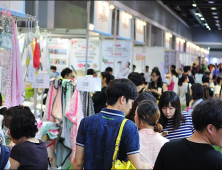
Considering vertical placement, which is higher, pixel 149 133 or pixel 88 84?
pixel 88 84

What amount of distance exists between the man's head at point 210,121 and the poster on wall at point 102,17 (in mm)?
6526

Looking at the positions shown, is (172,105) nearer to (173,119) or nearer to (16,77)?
(173,119)

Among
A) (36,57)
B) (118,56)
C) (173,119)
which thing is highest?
(118,56)

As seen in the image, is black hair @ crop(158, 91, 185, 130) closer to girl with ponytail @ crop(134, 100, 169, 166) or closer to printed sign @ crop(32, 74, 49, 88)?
girl with ponytail @ crop(134, 100, 169, 166)

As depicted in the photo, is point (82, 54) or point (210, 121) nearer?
point (210, 121)

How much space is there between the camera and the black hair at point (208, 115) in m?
1.93

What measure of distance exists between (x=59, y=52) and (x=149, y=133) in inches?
301

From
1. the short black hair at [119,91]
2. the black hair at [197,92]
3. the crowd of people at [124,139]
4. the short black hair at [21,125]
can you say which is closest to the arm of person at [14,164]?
the crowd of people at [124,139]

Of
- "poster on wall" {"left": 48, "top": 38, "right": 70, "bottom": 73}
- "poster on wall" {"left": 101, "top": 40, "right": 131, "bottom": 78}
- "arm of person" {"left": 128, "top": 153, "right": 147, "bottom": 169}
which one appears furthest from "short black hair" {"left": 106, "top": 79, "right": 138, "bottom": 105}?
"poster on wall" {"left": 48, "top": 38, "right": 70, "bottom": 73}

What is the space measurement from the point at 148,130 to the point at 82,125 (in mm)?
615

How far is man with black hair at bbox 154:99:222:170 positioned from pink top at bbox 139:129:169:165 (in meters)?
1.08

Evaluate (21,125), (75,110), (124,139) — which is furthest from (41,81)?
(124,139)

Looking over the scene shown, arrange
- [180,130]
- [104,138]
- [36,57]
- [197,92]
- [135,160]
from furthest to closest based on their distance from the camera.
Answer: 1. [197,92]
2. [36,57]
3. [180,130]
4. [104,138]
5. [135,160]

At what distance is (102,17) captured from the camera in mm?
8875
